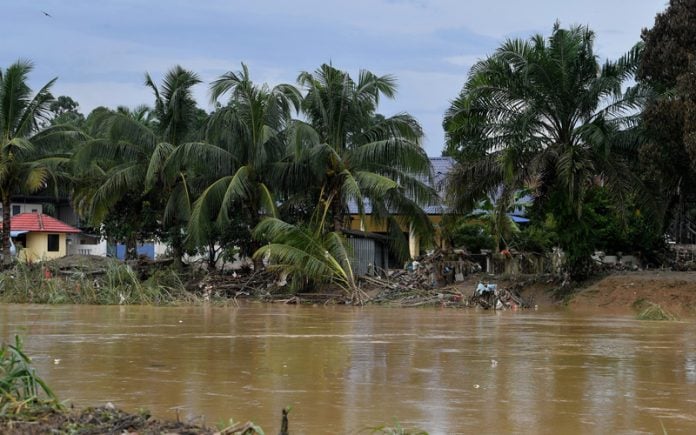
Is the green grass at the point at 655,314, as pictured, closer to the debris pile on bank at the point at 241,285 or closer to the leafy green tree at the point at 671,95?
the leafy green tree at the point at 671,95

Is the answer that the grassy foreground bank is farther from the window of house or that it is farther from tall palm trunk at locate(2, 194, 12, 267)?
the window of house

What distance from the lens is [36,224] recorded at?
143 ft

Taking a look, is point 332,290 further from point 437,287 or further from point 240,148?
point 240,148

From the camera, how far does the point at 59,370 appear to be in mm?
11055

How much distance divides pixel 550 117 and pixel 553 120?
118mm

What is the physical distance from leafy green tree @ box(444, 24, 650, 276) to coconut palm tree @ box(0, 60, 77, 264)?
15279mm

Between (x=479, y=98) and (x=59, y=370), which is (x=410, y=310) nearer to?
(x=479, y=98)

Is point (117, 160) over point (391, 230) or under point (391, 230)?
over

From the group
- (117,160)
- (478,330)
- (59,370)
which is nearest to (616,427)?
(59,370)

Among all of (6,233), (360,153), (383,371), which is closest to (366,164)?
(360,153)

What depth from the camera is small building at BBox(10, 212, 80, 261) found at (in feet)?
142

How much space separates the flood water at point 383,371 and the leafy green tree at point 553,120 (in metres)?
5.90

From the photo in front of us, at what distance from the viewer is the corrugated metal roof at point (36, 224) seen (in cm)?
4319

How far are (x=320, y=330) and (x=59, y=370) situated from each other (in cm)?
715
